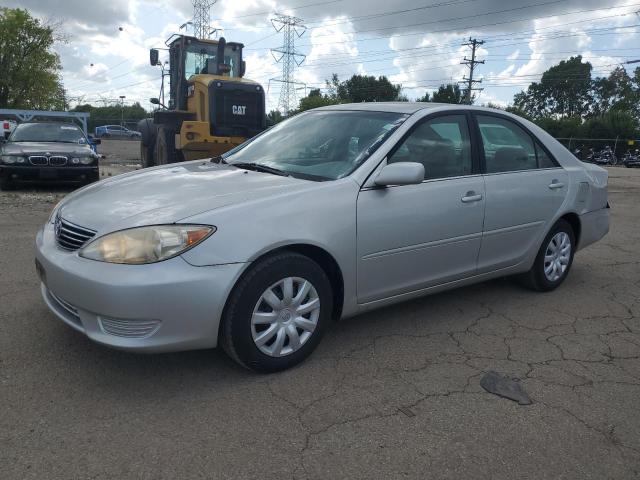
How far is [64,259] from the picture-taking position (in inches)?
115

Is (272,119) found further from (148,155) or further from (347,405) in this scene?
(347,405)

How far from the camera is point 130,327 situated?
8.93ft

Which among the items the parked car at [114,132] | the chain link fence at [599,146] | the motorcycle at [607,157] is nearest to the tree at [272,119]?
the parked car at [114,132]

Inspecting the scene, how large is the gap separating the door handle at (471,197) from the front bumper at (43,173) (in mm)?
7782

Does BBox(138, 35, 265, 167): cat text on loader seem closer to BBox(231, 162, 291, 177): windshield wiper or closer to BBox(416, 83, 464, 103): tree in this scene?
BBox(231, 162, 291, 177): windshield wiper

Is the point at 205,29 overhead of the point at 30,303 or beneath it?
overhead

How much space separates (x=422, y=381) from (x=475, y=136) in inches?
77.8

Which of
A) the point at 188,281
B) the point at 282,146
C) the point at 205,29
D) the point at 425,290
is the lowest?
the point at 425,290

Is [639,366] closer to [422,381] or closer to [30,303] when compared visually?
[422,381]

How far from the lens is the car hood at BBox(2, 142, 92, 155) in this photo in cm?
930

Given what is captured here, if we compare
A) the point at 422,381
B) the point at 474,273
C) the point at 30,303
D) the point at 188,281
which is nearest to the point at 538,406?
the point at 422,381

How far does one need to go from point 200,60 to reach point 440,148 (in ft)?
31.6

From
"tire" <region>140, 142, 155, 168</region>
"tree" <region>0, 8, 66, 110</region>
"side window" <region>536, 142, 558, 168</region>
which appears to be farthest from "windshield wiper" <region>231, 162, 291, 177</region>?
"tree" <region>0, 8, 66, 110</region>

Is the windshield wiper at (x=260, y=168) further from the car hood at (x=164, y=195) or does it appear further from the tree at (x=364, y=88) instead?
the tree at (x=364, y=88)
